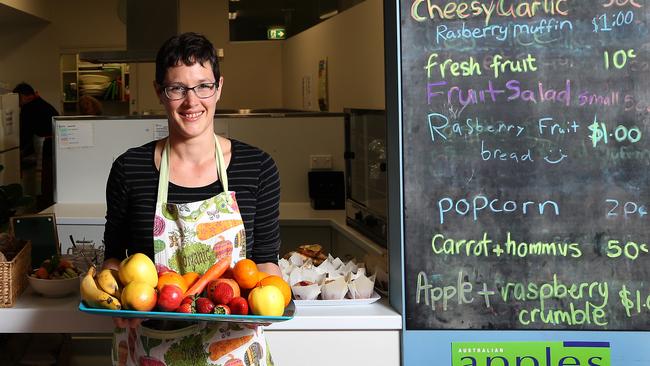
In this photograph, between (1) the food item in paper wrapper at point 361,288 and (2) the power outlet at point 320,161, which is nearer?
(1) the food item in paper wrapper at point 361,288

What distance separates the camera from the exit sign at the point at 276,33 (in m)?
6.00

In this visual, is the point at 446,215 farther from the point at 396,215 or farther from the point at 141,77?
the point at 141,77

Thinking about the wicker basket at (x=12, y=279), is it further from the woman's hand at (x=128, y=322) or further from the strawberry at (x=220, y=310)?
the strawberry at (x=220, y=310)

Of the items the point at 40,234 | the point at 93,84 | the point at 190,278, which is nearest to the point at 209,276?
the point at 190,278

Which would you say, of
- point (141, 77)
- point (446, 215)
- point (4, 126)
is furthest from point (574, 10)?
point (141, 77)

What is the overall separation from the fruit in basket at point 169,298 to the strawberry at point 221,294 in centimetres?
7

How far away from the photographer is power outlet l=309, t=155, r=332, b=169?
185 inches

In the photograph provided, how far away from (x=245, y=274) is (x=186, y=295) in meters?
0.13

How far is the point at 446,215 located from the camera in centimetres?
196

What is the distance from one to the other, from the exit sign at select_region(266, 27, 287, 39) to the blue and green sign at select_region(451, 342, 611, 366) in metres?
4.34

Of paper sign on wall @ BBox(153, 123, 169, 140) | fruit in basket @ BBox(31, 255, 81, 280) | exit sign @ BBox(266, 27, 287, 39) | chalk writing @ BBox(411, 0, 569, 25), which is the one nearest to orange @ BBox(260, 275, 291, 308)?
chalk writing @ BBox(411, 0, 569, 25)

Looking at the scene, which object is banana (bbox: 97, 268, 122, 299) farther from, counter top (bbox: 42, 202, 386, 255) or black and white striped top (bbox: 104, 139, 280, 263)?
counter top (bbox: 42, 202, 386, 255)

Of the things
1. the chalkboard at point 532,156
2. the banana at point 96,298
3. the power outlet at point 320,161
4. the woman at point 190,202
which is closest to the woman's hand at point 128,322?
the woman at point 190,202

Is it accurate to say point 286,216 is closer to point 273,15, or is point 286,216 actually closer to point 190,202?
point 273,15
